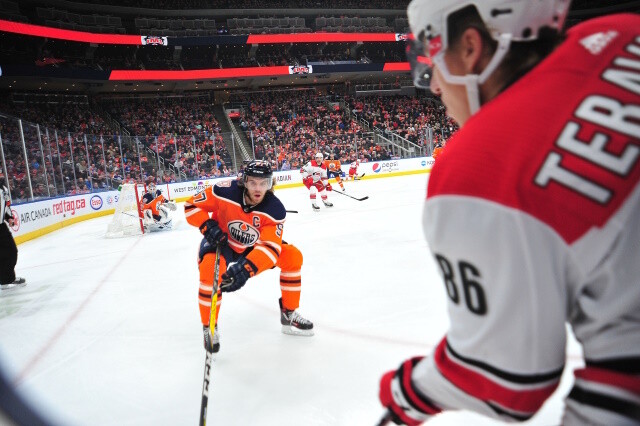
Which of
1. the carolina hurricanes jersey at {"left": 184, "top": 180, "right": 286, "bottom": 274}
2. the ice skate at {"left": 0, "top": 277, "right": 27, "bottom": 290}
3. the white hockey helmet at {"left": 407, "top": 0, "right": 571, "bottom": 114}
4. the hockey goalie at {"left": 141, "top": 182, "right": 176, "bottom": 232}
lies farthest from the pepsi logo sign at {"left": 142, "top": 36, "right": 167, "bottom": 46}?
the white hockey helmet at {"left": 407, "top": 0, "right": 571, "bottom": 114}

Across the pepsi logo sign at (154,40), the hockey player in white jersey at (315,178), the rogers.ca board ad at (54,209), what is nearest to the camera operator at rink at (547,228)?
the rogers.ca board ad at (54,209)

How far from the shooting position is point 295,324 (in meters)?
2.97

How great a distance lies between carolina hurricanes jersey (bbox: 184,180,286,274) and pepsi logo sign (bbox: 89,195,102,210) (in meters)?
9.64

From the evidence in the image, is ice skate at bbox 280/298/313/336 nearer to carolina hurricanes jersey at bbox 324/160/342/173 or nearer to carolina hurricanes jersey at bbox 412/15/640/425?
carolina hurricanes jersey at bbox 412/15/640/425

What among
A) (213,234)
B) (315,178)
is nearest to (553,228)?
(213,234)

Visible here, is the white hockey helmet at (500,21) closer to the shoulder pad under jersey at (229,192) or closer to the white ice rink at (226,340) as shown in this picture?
the white ice rink at (226,340)

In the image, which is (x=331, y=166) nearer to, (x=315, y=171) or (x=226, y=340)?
(x=315, y=171)

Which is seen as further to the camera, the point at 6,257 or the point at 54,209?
the point at 54,209

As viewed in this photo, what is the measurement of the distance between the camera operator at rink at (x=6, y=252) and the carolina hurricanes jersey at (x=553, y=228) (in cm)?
538

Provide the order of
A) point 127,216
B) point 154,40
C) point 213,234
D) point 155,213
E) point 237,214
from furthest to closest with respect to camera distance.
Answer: point 154,40, point 127,216, point 155,213, point 237,214, point 213,234

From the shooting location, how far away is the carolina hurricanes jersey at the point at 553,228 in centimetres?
57

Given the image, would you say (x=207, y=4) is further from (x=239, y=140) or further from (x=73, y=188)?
(x=73, y=188)

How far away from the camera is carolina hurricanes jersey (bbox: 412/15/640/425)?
1.86 feet

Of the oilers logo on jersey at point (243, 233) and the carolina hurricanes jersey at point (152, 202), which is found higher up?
the oilers logo on jersey at point (243, 233)
